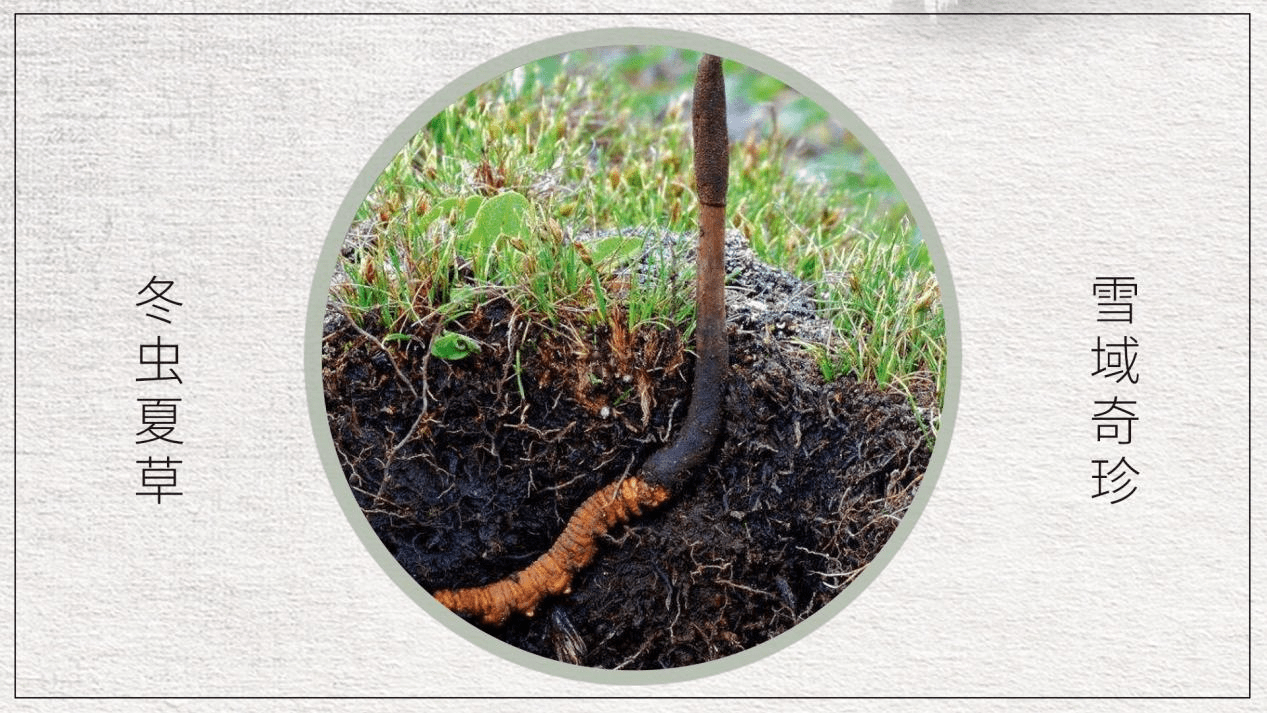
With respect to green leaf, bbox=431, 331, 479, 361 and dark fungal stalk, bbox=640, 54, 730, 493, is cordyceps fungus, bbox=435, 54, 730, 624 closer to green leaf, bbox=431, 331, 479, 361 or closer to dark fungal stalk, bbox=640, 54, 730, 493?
dark fungal stalk, bbox=640, 54, 730, 493

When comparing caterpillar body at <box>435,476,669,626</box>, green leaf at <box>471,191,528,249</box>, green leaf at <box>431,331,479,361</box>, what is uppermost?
green leaf at <box>471,191,528,249</box>

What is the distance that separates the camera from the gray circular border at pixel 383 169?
161cm

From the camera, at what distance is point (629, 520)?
5.59ft

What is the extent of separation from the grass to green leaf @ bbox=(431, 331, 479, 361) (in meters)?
0.04

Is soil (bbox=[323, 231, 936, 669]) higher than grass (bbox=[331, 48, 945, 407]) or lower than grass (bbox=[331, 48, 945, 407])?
lower

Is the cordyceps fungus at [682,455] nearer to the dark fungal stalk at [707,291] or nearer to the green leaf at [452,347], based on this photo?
the dark fungal stalk at [707,291]

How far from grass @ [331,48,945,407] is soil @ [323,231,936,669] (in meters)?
0.05

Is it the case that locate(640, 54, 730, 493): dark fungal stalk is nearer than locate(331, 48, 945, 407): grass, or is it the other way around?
locate(640, 54, 730, 493): dark fungal stalk

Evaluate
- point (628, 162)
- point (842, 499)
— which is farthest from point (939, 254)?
point (628, 162)

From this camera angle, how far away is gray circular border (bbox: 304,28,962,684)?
63.5 inches

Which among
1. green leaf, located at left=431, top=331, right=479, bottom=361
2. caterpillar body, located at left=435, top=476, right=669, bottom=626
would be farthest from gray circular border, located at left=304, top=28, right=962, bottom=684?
green leaf, located at left=431, top=331, right=479, bottom=361

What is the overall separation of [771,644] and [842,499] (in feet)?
0.82

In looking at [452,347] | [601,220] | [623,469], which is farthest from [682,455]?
[601,220]

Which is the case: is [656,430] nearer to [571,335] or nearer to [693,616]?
[571,335]
